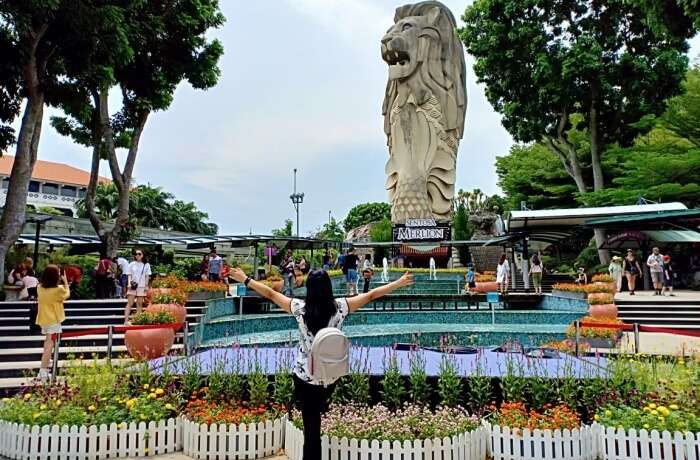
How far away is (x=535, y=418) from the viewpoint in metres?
4.48

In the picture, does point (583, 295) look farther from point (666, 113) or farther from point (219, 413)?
point (666, 113)

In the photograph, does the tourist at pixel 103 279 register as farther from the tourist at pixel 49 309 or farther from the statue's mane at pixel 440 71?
the statue's mane at pixel 440 71

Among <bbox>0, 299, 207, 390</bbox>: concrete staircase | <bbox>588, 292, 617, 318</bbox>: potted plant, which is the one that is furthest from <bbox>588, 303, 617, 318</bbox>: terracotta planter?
<bbox>0, 299, 207, 390</bbox>: concrete staircase

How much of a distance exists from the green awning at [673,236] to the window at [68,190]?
63.7 m

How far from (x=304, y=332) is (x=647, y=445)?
2986 millimetres

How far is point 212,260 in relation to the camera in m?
17.5

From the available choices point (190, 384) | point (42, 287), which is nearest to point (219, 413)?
point (190, 384)

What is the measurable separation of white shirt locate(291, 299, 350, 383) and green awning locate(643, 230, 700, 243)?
734 inches

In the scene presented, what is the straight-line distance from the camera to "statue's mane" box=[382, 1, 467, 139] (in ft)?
129

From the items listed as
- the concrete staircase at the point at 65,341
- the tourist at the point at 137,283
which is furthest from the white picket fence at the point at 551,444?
the tourist at the point at 137,283

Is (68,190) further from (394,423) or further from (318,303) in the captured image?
(318,303)

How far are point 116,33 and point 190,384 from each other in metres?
12.3

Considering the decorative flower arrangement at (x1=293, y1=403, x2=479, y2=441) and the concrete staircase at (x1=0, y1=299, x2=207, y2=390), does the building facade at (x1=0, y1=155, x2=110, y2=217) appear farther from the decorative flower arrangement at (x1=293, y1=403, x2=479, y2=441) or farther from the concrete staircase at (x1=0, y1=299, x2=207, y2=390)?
the decorative flower arrangement at (x1=293, y1=403, x2=479, y2=441)

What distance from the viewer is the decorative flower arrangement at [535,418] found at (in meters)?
4.39
